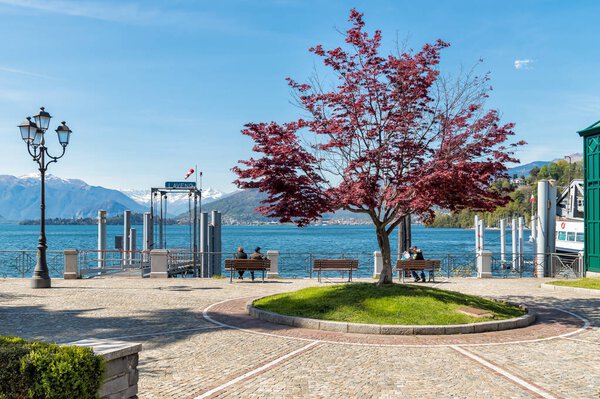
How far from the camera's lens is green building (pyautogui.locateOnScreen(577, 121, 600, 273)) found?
24.9m

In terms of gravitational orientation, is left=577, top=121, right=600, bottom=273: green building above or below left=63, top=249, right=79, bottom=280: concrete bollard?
above

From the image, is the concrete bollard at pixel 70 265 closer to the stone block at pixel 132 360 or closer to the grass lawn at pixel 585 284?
the stone block at pixel 132 360

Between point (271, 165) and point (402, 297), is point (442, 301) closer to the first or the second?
point (402, 297)

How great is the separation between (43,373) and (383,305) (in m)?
9.22

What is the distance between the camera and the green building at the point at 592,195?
2492cm

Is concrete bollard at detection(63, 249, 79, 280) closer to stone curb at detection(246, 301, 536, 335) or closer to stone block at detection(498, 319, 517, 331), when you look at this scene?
stone curb at detection(246, 301, 536, 335)

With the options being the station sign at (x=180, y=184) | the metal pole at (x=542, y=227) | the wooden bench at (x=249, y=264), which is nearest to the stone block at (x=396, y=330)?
the wooden bench at (x=249, y=264)

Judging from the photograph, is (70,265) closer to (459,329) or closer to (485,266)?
(459,329)

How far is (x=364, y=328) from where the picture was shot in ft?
39.0

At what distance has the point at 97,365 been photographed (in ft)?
18.8

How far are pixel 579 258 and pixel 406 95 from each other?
1723cm

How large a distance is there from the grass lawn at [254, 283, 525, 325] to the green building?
43.1 ft

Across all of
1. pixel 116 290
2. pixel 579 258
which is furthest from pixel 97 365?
pixel 579 258

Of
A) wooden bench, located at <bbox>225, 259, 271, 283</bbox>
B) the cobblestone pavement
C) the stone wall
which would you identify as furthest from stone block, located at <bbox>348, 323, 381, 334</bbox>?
wooden bench, located at <bbox>225, 259, 271, 283</bbox>
